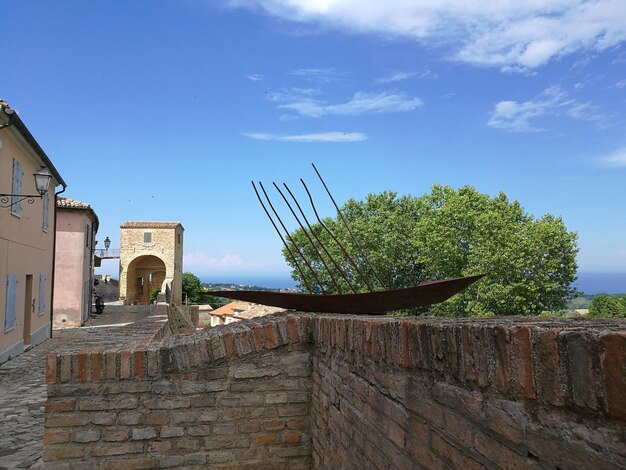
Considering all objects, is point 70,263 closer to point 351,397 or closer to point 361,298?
point 361,298

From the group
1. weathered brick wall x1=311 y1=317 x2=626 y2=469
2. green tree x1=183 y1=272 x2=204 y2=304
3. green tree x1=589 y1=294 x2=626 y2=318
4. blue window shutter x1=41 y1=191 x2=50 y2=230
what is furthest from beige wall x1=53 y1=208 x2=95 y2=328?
green tree x1=589 y1=294 x2=626 y2=318

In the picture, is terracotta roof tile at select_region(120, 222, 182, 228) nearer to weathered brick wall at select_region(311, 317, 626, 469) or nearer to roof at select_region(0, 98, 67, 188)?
roof at select_region(0, 98, 67, 188)

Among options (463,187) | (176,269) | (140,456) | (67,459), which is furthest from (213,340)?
(176,269)

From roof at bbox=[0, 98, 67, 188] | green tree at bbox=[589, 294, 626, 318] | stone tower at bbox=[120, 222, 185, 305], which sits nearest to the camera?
roof at bbox=[0, 98, 67, 188]

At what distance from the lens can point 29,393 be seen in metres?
8.71

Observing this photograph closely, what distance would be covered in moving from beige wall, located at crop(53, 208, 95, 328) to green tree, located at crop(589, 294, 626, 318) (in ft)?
105

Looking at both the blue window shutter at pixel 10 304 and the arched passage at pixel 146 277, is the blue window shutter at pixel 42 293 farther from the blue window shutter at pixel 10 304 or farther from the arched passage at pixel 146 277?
the arched passage at pixel 146 277

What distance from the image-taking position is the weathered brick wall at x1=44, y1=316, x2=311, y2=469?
3.28 metres

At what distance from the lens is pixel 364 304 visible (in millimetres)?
4172

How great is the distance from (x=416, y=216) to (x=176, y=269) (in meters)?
20.5

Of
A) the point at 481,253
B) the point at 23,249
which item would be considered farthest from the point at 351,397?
the point at 481,253

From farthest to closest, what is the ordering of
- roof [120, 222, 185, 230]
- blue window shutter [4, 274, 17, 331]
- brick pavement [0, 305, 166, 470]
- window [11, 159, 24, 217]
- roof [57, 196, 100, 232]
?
1. roof [120, 222, 185, 230]
2. roof [57, 196, 100, 232]
3. window [11, 159, 24, 217]
4. blue window shutter [4, 274, 17, 331]
5. brick pavement [0, 305, 166, 470]

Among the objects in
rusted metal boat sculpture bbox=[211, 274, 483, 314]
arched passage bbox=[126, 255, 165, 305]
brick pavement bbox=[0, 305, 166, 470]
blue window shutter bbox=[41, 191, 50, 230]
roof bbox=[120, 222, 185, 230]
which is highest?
roof bbox=[120, 222, 185, 230]

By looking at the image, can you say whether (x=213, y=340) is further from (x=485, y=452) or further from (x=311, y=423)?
(x=485, y=452)
